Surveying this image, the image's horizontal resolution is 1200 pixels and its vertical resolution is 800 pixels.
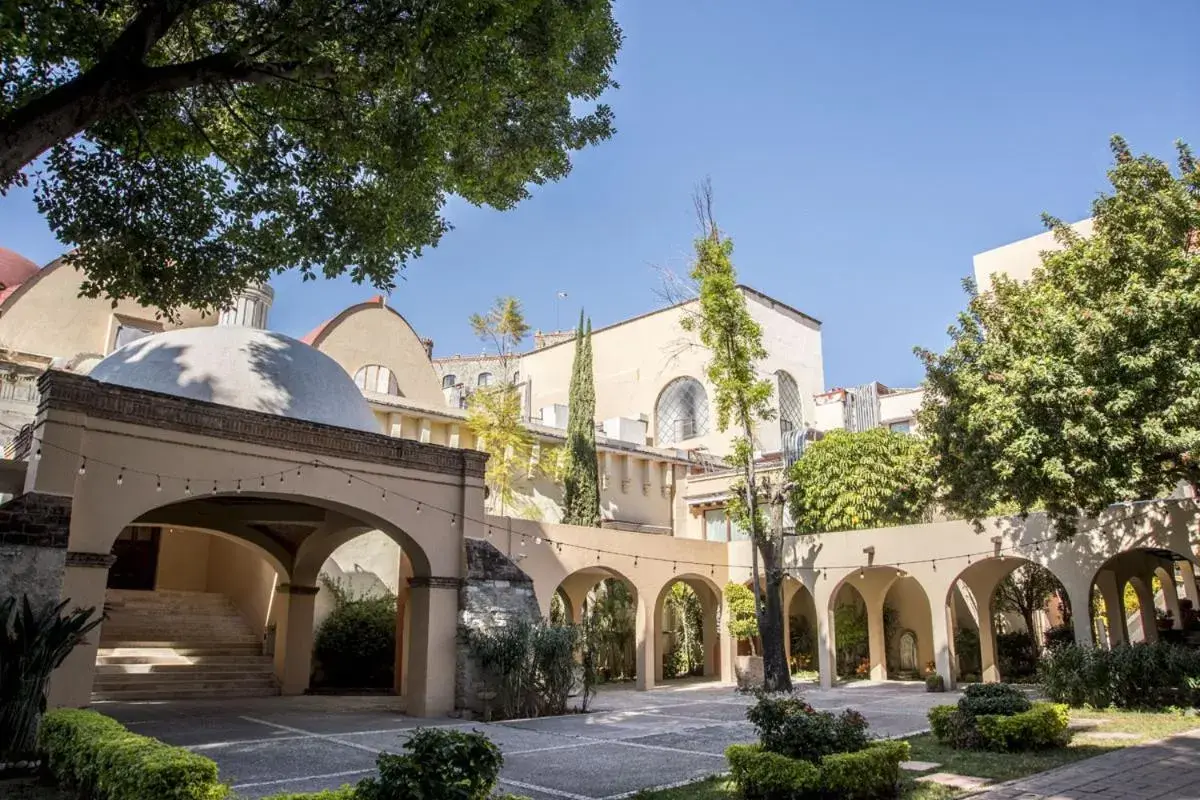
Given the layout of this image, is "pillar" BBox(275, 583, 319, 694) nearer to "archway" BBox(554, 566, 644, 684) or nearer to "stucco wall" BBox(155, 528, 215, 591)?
"stucco wall" BBox(155, 528, 215, 591)

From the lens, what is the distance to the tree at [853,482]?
23156 mm

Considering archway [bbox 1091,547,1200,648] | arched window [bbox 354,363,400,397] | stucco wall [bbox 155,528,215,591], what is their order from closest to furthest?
archway [bbox 1091,547,1200,648] < stucco wall [bbox 155,528,215,591] < arched window [bbox 354,363,400,397]

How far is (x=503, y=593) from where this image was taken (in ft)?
51.6

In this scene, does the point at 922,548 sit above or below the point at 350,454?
below

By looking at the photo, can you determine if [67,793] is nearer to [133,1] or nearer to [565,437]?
[133,1]

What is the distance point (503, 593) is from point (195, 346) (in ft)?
23.5

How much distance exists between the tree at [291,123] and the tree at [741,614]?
48.9ft

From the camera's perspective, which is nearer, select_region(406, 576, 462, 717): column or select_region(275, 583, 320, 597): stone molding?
select_region(406, 576, 462, 717): column

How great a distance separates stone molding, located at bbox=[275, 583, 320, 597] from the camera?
18875 millimetres

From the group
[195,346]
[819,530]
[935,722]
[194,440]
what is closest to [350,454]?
[194,440]

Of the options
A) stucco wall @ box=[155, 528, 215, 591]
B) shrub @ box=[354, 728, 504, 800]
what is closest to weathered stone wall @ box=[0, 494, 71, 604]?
shrub @ box=[354, 728, 504, 800]

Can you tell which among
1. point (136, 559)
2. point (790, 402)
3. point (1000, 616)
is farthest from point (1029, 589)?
point (136, 559)

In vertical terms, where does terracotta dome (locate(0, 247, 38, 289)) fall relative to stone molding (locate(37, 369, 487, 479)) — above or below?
above

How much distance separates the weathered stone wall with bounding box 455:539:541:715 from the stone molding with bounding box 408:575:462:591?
149 mm
